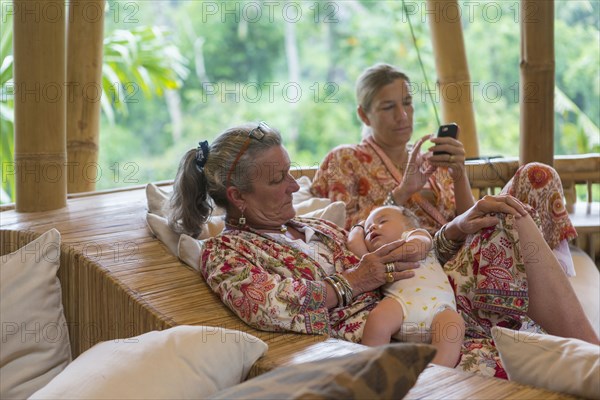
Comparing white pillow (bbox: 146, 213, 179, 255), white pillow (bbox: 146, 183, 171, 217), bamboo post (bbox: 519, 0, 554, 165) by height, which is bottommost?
white pillow (bbox: 146, 213, 179, 255)

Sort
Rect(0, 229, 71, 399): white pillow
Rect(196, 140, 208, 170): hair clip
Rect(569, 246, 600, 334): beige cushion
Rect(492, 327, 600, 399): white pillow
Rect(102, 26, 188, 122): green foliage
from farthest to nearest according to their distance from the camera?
Rect(102, 26, 188, 122): green foliage → Rect(569, 246, 600, 334): beige cushion → Rect(196, 140, 208, 170): hair clip → Rect(0, 229, 71, 399): white pillow → Rect(492, 327, 600, 399): white pillow

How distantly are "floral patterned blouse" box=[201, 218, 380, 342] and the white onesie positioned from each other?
0.30 ft

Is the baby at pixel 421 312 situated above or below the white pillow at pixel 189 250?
below

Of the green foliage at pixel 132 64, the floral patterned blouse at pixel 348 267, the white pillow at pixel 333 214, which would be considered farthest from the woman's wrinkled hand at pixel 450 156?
the green foliage at pixel 132 64

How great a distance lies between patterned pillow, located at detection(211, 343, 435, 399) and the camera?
109 cm

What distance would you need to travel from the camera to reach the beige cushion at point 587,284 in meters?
2.41

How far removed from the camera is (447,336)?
1880 millimetres

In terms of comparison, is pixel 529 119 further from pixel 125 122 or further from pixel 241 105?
pixel 125 122

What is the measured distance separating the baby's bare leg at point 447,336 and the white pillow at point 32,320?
0.89 metres

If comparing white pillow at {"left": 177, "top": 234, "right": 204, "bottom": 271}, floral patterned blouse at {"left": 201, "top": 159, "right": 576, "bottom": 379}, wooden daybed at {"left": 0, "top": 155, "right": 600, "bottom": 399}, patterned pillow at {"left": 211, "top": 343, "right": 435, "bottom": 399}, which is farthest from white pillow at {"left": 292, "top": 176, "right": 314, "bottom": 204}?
patterned pillow at {"left": 211, "top": 343, "right": 435, "bottom": 399}

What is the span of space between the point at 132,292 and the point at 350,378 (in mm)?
885

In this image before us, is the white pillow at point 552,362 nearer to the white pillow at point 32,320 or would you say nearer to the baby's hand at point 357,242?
the baby's hand at point 357,242

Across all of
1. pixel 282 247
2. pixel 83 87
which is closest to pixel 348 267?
pixel 282 247

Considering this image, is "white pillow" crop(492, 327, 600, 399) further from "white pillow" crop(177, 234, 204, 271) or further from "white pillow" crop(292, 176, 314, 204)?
"white pillow" crop(292, 176, 314, 204)
